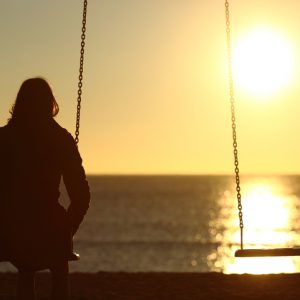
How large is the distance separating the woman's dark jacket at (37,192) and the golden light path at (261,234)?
4817 centimetres

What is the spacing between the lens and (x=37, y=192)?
5.65 metres

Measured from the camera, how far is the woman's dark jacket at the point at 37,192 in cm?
562

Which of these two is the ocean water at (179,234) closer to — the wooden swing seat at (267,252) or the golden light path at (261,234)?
the golden light path at (261,234)

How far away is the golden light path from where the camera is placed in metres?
60.5

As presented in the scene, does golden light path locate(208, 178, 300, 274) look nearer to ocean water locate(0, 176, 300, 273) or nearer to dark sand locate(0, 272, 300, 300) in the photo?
ocean water locate(0, 176, 300, 273)

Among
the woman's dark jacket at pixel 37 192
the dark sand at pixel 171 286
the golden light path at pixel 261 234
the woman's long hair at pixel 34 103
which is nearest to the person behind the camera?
the woman's dark jacket at pixel 37 192

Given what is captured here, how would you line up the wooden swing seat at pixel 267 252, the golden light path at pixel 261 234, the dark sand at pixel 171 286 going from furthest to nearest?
the golden light path at pixel 261 234, the dark sand at pixel 171 286, the wooden swing seat at pixel 267 252

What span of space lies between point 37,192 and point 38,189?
0.02 m

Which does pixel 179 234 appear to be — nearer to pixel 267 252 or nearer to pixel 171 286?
pixel 171 286

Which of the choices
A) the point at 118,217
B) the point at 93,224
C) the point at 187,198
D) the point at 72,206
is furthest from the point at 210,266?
the point at 187,198

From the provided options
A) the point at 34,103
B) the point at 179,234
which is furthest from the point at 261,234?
the point at 34,103

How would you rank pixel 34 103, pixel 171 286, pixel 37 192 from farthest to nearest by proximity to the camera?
1. pixel 171 286
2. pixel 34 103
3. pixel 37 192

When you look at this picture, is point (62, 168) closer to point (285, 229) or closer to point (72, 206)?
point (72, 206)

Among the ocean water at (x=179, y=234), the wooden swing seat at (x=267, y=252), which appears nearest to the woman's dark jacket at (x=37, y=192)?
the wooden swing seat at (x=267, y=252)
